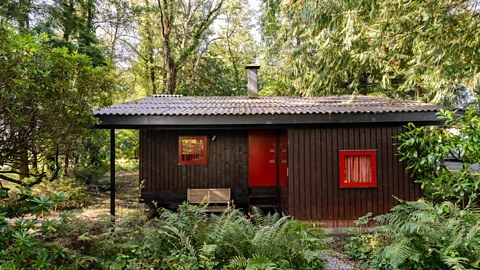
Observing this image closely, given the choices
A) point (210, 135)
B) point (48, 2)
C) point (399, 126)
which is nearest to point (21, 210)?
point (210, 135)

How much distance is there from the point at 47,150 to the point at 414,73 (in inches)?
375

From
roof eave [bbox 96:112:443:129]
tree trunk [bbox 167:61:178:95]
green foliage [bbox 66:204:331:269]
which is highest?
tree trunk [bbox 167:61:178:95]

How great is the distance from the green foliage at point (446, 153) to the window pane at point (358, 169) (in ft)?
2.53

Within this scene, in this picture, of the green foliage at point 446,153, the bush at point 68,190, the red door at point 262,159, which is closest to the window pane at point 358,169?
the green foliage at point 446,153

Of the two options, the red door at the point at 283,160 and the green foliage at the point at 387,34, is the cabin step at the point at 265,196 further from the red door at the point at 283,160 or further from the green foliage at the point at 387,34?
the green foliage at the point at 387,34

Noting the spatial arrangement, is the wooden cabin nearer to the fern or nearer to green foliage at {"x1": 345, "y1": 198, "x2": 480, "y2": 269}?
green foliage at {"x1": 345, "y1": 198, "x2": 480, "y2": 269}

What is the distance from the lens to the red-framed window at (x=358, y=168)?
21.7 ft

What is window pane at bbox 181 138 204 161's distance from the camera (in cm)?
830

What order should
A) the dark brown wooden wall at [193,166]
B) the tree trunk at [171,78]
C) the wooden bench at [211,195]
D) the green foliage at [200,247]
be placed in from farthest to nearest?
the tree trunk at [171,78] → the dark brown wooden wall at [193,166] → the wooden bench at [211,195] → the green foliage at [200,247]

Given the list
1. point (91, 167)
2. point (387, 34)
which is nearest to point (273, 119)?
point (387, 34)

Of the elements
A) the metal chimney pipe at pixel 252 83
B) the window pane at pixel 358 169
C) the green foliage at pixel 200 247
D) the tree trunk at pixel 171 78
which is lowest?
the green foliage at pixel 200 247

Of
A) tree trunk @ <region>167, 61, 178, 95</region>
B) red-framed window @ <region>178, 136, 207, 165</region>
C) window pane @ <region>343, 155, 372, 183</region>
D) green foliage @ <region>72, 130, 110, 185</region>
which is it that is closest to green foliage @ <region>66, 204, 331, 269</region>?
window pane @ <region>343, 155, 372, 183</region>

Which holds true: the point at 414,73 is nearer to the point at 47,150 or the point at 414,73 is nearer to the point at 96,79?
the point at 96,79

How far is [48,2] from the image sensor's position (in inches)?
428
